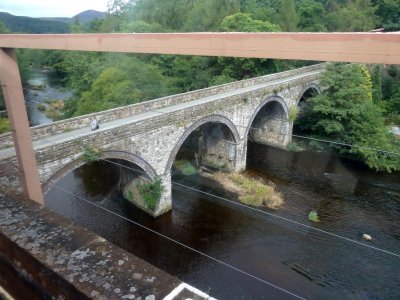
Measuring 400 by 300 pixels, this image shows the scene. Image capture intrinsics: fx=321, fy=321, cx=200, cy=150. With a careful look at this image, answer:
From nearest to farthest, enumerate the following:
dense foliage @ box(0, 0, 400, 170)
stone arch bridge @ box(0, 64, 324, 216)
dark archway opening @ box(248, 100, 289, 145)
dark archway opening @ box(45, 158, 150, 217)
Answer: stone arch bridge @ box(0, 64, 324, 216), dark archway opening @ box(45, 158, 150, 217), dense foliage @ box(0, 0, 400, 170), dark archway opening @ box(248, 100, 289, 145)

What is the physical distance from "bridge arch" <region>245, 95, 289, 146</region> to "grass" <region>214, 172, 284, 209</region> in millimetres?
5203

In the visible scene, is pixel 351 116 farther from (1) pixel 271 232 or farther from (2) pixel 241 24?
(1) pixel 271 232

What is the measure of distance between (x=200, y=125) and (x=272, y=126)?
8.70 metres

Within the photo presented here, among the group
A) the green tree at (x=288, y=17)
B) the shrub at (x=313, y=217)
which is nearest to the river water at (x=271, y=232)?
the shrub at (x=313, y=217)

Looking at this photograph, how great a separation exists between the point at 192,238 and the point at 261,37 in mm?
11760

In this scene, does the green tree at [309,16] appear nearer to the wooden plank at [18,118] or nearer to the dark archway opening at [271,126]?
the dark archway opening at [271,126]

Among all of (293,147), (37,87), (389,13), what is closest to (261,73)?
(293,147)

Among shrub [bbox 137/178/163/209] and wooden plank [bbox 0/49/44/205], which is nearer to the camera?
wooden plank [bbox 0/49/44/205]

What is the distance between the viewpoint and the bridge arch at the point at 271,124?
22.3 meters

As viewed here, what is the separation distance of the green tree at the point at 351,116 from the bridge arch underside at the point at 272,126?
213cm

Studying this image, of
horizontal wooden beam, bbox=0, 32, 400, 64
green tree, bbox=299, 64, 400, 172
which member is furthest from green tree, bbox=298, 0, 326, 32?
horizontal wooden beam, bbox=0, 32, 400, 64

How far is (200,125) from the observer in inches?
631

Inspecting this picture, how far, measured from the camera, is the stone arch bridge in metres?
10.3

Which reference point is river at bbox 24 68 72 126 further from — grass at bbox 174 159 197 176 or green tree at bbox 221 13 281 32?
green tree at bbox 221 13 281 32
